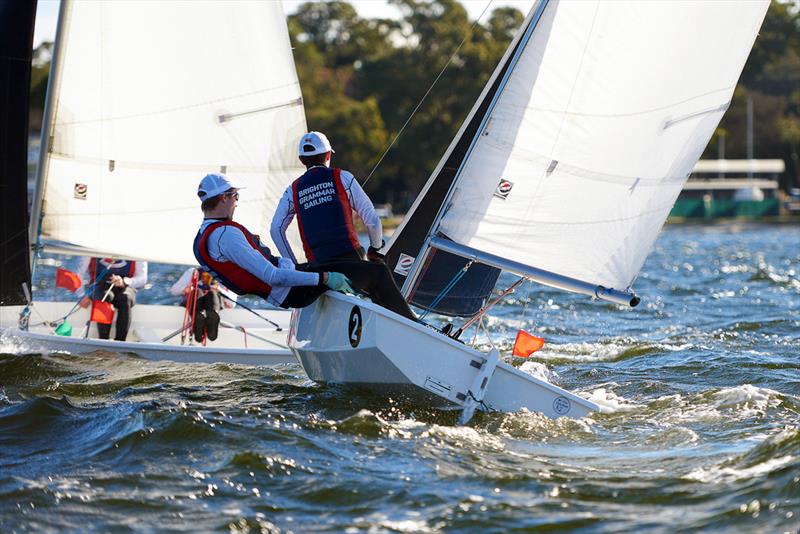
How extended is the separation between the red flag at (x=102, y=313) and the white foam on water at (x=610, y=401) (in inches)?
144

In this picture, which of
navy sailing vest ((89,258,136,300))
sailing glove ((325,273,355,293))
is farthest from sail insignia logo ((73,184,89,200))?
sailing glove ((325,273,355,293))

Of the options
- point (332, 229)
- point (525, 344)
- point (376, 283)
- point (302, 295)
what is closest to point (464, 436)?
point (525, 344)

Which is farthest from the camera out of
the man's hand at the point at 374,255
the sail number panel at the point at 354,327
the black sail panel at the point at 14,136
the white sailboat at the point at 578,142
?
the black sail panel at the point at 14,136

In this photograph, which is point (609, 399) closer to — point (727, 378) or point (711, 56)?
point (727, 378)

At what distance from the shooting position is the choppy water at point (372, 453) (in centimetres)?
473

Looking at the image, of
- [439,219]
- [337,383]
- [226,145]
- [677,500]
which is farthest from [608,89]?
[226,145]

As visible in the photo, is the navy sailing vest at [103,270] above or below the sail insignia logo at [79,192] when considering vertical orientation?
below

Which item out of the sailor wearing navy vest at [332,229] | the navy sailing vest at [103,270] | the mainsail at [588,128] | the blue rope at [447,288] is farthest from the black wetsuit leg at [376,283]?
the navy sailing vest at [103,270]

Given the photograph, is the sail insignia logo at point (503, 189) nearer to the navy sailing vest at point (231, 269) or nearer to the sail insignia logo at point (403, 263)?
the sail insignia logo at point (403, 263)

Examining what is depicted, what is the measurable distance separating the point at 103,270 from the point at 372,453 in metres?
4.74

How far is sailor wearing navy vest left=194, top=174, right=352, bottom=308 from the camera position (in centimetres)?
627

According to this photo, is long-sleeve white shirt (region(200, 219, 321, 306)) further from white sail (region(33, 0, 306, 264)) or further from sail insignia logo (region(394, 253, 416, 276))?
white sail (region(33, 0, 306, 264))

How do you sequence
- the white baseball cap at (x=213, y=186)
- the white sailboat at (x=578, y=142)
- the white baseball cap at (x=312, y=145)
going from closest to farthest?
1. the white baseball cap at (x=213, y=186)
2. the white baseball cap at (x=312, y=145)
3. the white sailboat at (x=578, y=142)

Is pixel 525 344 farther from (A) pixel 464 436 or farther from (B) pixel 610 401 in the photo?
(B) pixel 610 401
